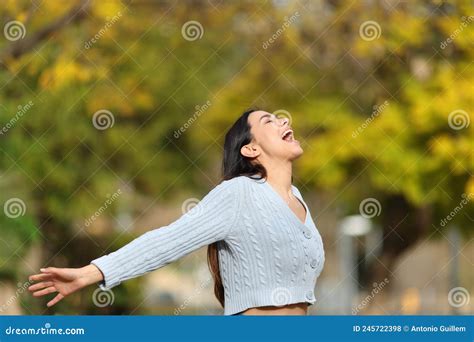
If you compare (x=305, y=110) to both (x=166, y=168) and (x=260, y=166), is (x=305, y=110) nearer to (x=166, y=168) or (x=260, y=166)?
(x=166, y=168)

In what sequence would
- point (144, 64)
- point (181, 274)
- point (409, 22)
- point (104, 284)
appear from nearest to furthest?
point (104, 284) < point (409, 22) < point (144, 64) < point (181, 274)

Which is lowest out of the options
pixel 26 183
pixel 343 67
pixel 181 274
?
pixel 181 274

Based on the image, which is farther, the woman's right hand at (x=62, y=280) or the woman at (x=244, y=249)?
the woman at (x=244, y=249)

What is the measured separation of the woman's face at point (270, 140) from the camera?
3758 mm

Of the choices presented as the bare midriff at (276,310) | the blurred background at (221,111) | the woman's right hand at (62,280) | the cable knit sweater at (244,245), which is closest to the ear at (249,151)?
Answer: the cable knit sweater at (244,245)

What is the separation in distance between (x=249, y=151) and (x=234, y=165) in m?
0.07

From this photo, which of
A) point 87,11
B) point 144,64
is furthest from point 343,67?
point 87,11

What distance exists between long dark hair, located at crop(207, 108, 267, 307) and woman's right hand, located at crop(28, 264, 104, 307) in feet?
1.49

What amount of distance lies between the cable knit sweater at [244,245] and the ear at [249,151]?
21 centimetres

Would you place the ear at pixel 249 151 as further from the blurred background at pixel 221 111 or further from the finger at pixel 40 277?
the blurred background at pixel 221 111

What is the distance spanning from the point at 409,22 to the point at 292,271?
1075cm

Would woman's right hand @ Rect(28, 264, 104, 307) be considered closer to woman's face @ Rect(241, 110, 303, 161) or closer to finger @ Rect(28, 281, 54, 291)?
finger @ Rect(28, 281, 54, 291)

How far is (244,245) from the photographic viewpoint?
3570mm

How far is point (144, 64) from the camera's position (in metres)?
16.4
